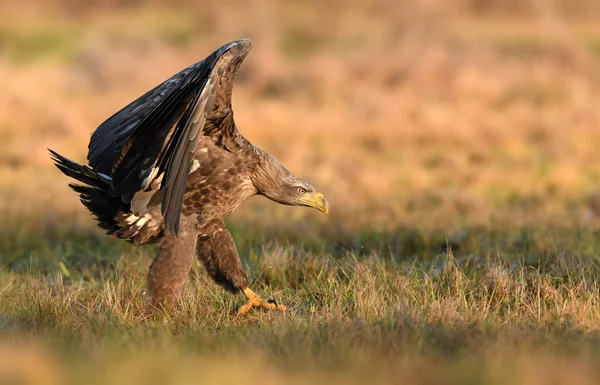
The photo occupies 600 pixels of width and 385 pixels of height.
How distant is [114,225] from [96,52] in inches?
571

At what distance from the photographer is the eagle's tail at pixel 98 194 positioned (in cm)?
522

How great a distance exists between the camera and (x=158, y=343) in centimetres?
421

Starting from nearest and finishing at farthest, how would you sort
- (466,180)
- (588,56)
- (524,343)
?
(524,343), (466,180), (588,56)

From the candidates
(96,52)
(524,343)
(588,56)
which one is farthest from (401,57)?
(524,343)

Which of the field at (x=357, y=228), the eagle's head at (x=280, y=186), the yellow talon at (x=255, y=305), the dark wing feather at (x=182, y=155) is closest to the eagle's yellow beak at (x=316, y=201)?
the eagle's head at (x=280, y=186)

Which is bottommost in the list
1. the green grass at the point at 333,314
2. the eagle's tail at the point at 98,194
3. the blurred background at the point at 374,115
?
the green grass at the point at 333,314

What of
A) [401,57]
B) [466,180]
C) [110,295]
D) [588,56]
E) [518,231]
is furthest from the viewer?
[588,56]

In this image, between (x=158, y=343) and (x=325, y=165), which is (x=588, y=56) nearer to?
(x=325, y=165)

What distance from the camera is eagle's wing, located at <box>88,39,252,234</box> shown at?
4664mm

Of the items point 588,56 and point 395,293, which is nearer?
point 395,293

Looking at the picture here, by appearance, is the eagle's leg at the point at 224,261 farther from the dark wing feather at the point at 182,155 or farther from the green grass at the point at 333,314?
the dark wing feather at the point at 182,155

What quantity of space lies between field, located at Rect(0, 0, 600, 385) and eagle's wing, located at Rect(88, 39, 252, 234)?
25.0 inches

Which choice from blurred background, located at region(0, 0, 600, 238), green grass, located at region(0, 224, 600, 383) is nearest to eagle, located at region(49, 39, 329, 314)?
green grass, located at region(0, 224, 600, 383)

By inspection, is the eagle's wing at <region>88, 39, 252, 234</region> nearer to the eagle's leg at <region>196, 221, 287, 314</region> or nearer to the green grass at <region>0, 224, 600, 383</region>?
the eagle's leg at <region>196, 221, 287, 314</region>
